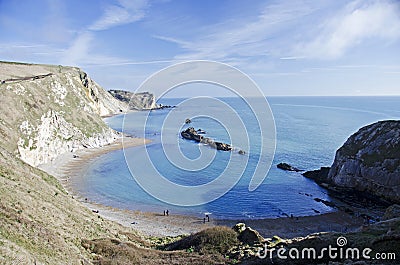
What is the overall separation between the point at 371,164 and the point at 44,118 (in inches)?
2383

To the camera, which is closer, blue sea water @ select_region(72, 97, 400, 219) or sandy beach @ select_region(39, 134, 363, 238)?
sandy beach @ select_region(39, 134, 363, 238)

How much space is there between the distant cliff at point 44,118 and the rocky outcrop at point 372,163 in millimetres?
52769

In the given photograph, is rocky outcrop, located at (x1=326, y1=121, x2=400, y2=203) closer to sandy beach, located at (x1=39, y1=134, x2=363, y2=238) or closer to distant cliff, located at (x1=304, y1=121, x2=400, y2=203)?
distant cliff, located at (x1=304, y1=121, x2=400, y2=203)

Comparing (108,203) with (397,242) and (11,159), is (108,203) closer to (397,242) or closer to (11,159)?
(11,159)

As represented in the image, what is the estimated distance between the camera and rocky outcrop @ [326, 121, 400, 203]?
4216cm

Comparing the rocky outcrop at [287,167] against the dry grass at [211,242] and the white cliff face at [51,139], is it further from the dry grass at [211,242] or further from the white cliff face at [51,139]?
the white cliff face at [51,139]

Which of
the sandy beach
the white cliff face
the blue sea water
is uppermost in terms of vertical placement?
the white cliff face

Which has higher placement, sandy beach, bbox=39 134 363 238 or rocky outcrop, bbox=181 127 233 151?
rocky outcrop, bbox=181 127 233 151

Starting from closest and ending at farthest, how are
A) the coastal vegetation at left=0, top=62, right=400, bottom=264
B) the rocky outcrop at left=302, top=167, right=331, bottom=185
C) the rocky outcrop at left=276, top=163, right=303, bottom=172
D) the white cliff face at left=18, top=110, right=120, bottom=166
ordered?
the coastal vegetation at left=0, top=62, right=400, bottom=264 → the white cliff face at left=18, top=110, right=120, bottom=166 → the rocky outcrop at left=302, top=167, right=331, bottom=185 → the rocky outcrop at left=276, top=163, right=303, bottom=172

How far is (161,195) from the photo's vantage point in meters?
44.5

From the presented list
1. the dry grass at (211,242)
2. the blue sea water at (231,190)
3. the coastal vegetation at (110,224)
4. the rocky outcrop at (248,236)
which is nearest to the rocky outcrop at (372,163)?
the coastal vegetation at (110,224)

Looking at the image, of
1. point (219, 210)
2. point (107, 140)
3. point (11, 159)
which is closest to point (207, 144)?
point (107, 140)

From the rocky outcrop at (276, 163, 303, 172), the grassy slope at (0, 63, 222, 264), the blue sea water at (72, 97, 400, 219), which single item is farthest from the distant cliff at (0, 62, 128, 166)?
the rocky outcrop at (276, 163, 303, 172)

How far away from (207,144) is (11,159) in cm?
6219
